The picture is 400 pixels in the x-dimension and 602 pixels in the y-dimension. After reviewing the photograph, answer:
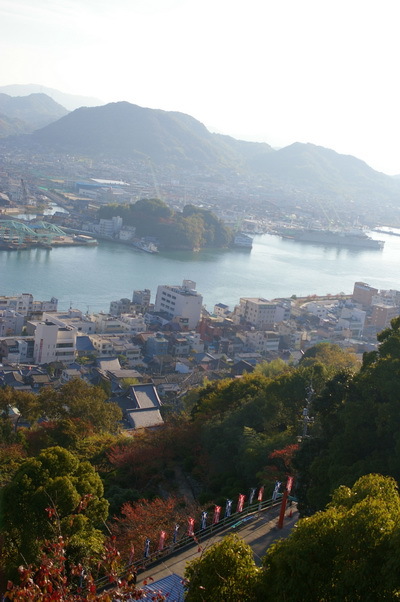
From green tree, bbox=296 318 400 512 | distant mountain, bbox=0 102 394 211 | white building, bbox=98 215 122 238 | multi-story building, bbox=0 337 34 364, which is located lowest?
multi-story building, bbox=0 337 34 364

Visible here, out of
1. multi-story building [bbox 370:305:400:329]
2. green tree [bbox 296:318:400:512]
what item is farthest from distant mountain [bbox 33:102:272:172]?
green tree [bbox 296:318:400:512]

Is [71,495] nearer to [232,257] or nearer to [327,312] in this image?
[327,312]

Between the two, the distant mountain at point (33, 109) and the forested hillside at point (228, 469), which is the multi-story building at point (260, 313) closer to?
the forested hillside at point (228, 469)

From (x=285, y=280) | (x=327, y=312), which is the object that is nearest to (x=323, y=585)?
(x=327, y=312)

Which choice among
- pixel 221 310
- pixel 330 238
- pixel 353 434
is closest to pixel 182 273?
pixel 221 310

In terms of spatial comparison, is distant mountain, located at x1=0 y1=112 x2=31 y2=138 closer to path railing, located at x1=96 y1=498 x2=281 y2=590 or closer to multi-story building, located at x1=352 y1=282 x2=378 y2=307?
multi-story building, located at x1=352 y1=282 x2=378 y2=307

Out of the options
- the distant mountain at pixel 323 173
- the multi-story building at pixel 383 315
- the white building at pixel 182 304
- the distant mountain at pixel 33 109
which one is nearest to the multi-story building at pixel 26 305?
the white building at pixel 182 304
